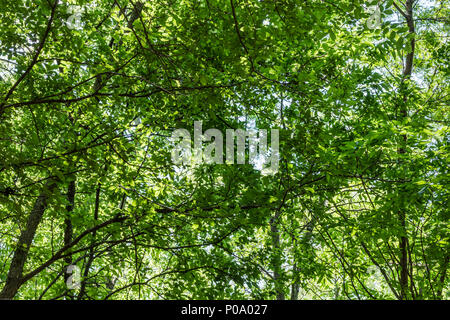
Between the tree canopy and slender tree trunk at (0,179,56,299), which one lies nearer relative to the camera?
the tree canopy

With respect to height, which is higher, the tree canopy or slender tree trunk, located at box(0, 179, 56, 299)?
the tree canopy

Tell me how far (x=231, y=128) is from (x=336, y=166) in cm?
157

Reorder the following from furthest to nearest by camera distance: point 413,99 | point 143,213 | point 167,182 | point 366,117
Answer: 1. point 413,99
2. point 366,117
3. point 167,182
4. point 143,213

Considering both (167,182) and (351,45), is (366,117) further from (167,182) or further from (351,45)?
(167,182)

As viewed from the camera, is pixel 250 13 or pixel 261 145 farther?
pixel 261 145

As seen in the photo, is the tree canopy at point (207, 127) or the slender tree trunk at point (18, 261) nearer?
the tree canopy at point (207, 127)

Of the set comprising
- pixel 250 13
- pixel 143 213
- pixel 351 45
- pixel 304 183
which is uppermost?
pixel 351 45

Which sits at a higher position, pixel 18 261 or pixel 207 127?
pixel 207 127

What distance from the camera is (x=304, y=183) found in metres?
3.93

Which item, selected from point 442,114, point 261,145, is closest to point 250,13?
point 261,145

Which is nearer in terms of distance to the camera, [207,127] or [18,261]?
[18,261]

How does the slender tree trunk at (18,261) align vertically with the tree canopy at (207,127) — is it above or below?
below

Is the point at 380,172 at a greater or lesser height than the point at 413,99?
lesser

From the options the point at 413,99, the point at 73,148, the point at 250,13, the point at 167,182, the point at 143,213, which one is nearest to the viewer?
the point at 250,13
